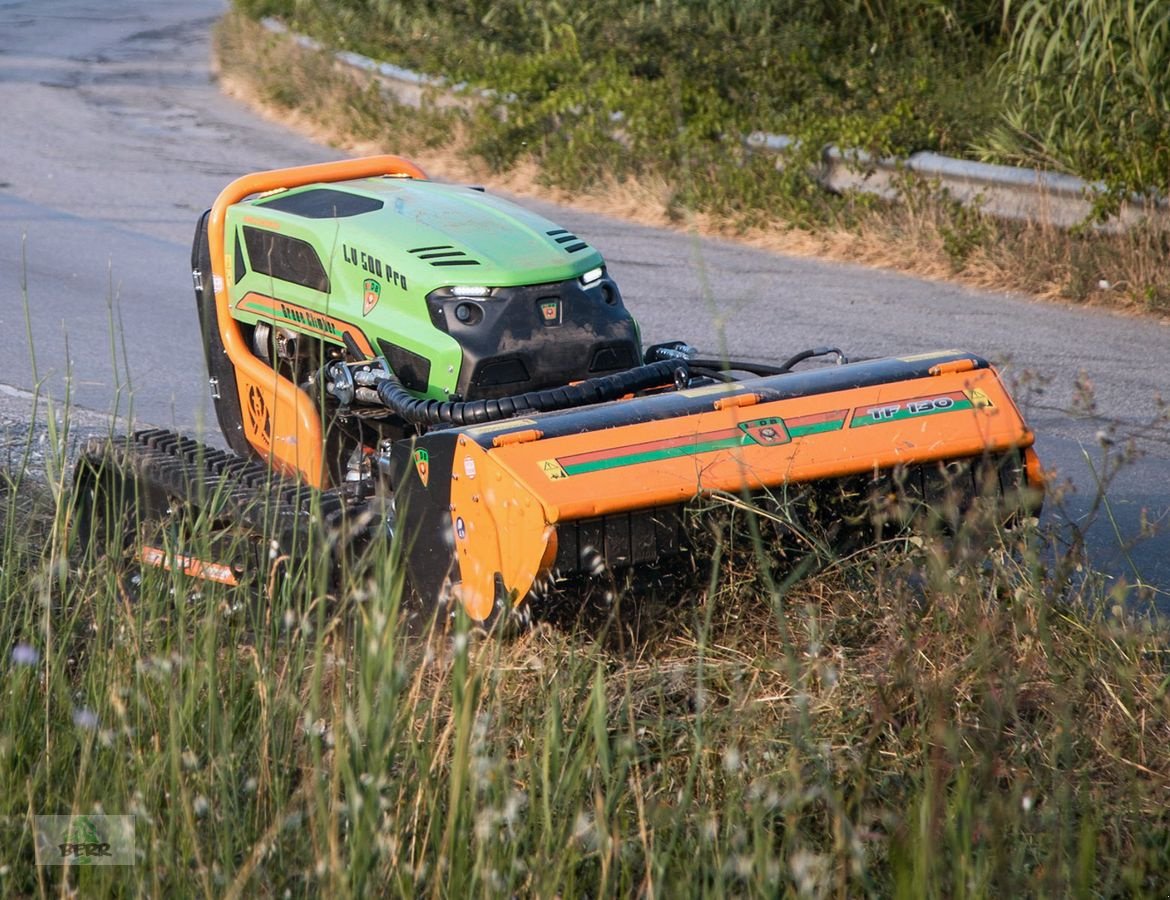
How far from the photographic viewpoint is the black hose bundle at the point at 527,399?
3.82 m

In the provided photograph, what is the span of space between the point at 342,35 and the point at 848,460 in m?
11.7

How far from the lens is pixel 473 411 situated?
3820 mm

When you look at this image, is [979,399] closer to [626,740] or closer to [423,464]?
[423,464]

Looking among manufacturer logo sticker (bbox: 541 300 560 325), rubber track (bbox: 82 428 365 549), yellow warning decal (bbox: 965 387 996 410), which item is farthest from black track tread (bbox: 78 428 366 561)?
yellow warning decal (bbox: 965 387 996 410)

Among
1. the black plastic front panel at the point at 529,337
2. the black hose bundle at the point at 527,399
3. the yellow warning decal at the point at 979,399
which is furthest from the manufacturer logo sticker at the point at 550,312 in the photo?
the yellow warning decal at the point at 979,399

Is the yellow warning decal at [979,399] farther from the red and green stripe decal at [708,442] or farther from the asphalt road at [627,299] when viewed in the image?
the red and green stripe decal at [708,442]

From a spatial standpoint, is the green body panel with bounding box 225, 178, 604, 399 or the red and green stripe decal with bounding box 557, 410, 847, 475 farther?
the green body panel with bounding box 225, 178, 604, 399

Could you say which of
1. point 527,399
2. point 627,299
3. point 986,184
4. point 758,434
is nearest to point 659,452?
point 758,434

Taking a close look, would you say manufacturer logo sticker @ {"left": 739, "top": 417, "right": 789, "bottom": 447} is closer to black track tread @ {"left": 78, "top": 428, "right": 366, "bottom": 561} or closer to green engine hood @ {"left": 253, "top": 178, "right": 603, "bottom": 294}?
green engine hood @ {"left": 253, "top": 178, "right": 603, "bottom": 294}

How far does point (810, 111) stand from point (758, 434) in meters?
6.73

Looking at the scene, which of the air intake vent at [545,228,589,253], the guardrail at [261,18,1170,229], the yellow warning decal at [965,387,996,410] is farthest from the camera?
the guardrail at [261,18,1170,229]

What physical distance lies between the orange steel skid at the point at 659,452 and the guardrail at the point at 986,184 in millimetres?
4609

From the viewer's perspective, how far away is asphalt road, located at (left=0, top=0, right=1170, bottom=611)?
18.7 feet

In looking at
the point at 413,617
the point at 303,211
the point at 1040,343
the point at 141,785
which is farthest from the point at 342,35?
the point at 141,785
